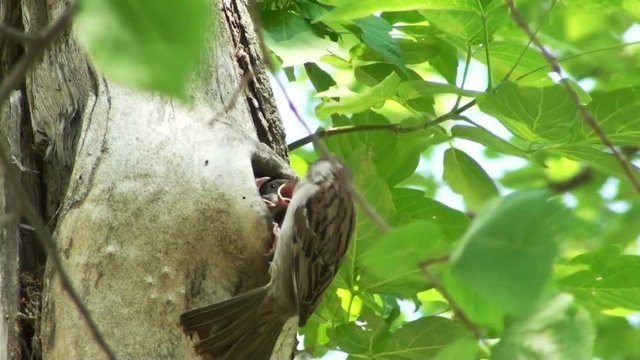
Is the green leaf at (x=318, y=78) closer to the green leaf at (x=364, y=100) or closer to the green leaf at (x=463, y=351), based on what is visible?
the green leaf at (x=364, y=100)

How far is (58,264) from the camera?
1.02 metres

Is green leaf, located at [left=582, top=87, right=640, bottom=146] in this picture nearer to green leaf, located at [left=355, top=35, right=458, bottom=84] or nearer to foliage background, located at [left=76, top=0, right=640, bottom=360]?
foliage background, located at [left=76, top=0, right=640, bottom=360]

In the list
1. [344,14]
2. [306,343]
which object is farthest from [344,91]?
[306,343]

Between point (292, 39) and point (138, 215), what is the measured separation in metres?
0.79

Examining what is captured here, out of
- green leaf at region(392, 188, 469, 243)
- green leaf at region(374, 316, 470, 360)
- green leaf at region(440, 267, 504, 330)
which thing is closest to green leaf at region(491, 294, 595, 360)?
green leaf at region(440, 267, 504, 330)

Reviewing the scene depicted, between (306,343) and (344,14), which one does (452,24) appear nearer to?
(344,14)

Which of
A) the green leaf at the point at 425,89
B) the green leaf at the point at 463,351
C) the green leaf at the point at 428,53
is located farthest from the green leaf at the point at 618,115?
the green leaf at the point at 463,351

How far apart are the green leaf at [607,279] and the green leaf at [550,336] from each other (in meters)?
1.53

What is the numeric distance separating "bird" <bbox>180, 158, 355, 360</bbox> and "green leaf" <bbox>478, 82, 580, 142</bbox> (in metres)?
0.46

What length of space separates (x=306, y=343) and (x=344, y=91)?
0.90m

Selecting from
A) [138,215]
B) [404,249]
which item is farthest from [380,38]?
[404,249]

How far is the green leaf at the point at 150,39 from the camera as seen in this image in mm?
812

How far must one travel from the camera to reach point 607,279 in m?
2.60

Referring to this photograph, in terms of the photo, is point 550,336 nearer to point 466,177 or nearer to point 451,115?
point 451,115
